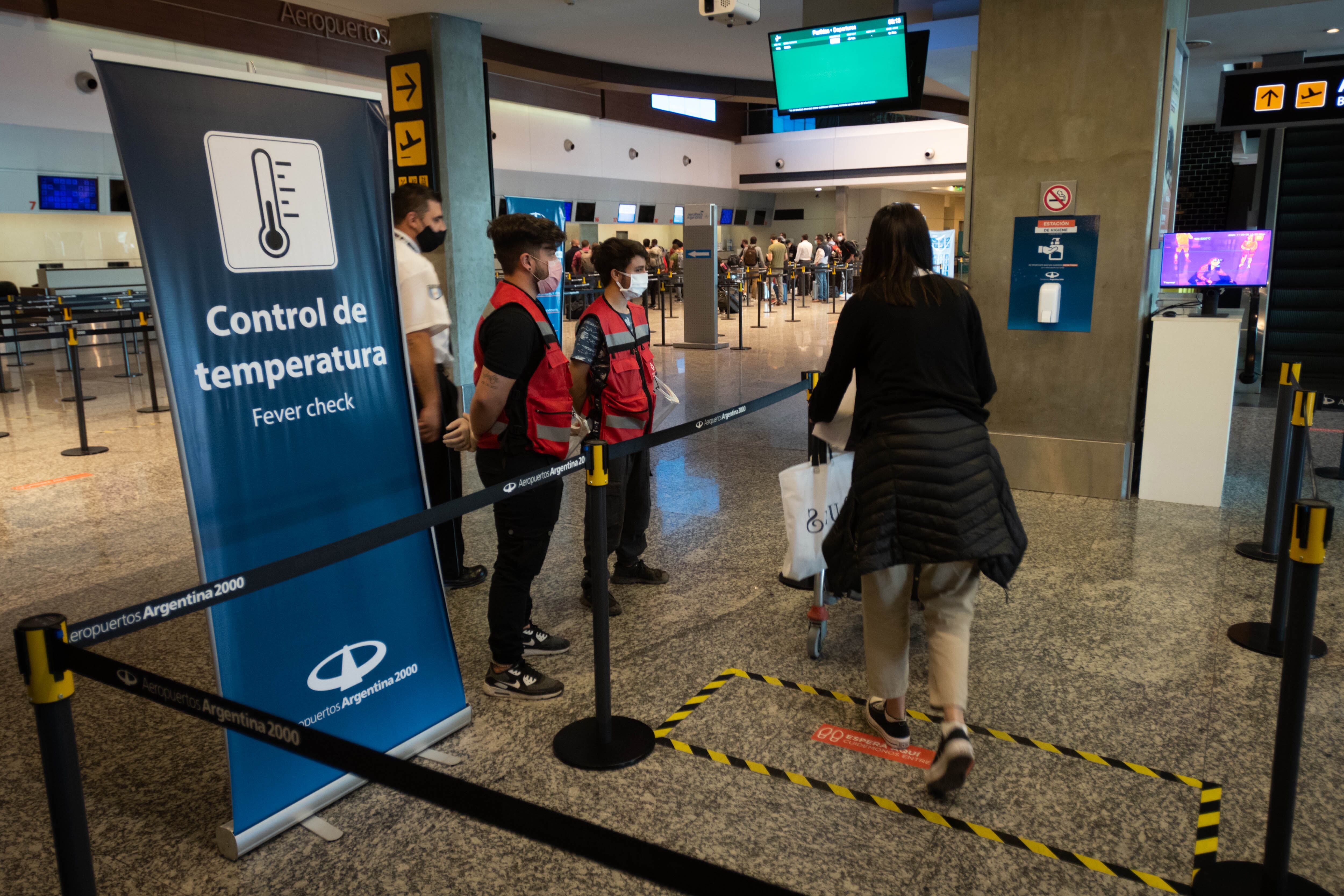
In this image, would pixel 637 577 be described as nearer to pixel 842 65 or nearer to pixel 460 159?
pixel 842 65

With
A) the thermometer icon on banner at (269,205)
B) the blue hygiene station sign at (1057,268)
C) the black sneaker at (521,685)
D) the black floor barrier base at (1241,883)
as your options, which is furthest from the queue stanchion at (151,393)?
the black floor barrier base at (1241,883)

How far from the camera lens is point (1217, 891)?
2.09 meters

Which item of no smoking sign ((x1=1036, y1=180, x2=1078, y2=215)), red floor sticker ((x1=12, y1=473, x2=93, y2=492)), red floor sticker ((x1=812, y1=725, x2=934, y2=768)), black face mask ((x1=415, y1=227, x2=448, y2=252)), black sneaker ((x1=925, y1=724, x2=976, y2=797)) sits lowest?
red floor sticker ((x1=812, y1=725, x2=934, y2=768))

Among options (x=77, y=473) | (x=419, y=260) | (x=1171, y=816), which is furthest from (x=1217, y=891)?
(x=77, y=473)

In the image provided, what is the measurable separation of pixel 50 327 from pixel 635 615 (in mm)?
13130

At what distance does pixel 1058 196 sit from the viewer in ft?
17.5

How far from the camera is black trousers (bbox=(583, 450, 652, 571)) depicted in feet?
12.3

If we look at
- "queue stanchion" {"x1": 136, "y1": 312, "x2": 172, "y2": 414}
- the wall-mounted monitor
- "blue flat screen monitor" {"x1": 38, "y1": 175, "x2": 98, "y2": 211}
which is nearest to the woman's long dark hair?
the wall-mounted monitor

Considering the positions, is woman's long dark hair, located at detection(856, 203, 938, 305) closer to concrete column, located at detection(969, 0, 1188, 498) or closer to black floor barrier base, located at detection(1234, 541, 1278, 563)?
black floor barrier base, located at detection(1234, 541, 1278, 563)

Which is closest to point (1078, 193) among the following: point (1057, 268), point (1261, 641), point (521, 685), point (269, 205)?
point (1057, 268)

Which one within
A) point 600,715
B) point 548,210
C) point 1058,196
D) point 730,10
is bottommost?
point 600,715

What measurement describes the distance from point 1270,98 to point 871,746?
23.0ft

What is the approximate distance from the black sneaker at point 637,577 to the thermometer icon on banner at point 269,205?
2.27 meters

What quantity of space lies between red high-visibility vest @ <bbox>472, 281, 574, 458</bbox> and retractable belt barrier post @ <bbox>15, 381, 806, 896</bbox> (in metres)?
0.83
